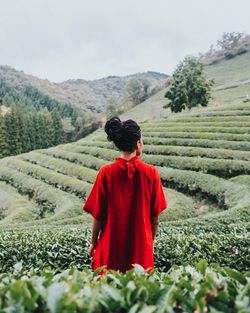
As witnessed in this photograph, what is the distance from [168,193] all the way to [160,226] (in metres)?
10.7

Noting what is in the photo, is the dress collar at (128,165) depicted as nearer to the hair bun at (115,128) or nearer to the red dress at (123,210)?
the red dress at (123,210)

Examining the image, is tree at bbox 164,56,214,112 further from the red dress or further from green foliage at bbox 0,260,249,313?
green foliage at bbox 0,260,249,313

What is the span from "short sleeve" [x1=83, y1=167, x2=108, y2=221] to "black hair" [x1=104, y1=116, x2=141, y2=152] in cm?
38

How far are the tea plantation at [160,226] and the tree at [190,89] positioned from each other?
10.3 metres

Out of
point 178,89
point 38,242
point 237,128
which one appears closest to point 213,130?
point 237,128

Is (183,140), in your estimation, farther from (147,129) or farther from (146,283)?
(146,283)

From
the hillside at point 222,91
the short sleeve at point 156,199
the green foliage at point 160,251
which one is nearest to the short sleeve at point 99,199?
the short sleeve at point 156,199

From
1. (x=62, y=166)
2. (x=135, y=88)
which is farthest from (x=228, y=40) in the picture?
(x=62, y=166)

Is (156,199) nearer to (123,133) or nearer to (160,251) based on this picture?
(123,133)

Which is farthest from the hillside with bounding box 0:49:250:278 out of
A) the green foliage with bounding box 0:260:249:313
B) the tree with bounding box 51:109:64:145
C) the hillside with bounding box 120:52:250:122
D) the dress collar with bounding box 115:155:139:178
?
the tree with bounding box 51:109:64:145

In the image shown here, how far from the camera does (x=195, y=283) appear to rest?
3.17 meters

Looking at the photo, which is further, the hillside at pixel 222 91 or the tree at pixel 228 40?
the tree at pixel 228 40

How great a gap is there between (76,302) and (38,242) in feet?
22.2

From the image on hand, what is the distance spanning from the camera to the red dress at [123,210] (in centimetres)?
533
